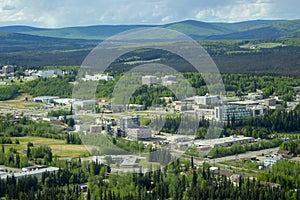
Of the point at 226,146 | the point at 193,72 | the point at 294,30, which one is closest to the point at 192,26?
the point at 294,30

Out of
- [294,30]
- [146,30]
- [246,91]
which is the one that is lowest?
[246,91]

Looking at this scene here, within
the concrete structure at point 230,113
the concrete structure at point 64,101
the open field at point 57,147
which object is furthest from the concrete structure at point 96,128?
the concrete structure at point 64,101

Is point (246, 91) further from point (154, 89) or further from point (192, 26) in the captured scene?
point (192, 26)

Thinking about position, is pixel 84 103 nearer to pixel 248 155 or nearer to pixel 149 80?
pixel 149 80

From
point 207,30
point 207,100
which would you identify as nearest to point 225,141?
point 207,100

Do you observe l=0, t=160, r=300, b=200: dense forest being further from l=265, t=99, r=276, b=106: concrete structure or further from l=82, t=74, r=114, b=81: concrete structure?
l=82, t=74, r=114, b=81: concrete structure

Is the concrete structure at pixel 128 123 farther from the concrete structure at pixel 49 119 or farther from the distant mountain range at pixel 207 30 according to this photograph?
the distant mountain range at pixel 207 30
